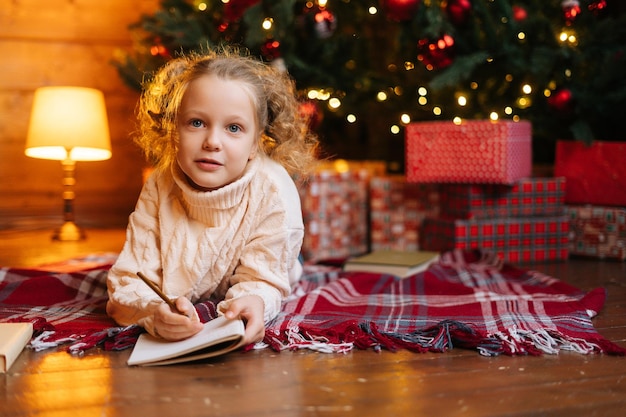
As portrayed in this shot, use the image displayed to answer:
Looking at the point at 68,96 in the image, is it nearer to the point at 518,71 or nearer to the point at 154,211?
the point at 154,211

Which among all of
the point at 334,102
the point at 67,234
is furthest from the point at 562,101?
the point at 67,234

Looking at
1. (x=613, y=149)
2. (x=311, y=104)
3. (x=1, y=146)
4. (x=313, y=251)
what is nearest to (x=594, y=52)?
(x=613, y=149)

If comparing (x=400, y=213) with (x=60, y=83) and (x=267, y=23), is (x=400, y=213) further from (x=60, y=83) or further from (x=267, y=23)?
(x=60, y=83)

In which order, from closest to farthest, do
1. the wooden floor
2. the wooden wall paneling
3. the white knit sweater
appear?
the wooden floor, the white knit sweater, the wooden wall paneling

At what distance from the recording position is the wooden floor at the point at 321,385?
98cm

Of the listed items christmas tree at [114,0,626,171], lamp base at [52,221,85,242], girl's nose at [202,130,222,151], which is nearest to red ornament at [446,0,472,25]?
christmas tree at [114,0,626,171]

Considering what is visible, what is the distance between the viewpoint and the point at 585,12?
88.6 inches

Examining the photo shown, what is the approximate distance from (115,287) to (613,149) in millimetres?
1554

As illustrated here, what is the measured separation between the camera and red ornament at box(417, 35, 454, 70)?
2.16 meters

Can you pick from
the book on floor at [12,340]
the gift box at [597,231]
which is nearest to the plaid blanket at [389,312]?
the book on floor at [12,340]

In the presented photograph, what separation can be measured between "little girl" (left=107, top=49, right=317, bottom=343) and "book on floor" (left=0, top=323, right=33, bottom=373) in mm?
162

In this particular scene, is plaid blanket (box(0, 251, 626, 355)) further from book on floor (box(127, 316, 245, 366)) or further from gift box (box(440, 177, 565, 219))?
gift box (box(440, 177, 565, 219))

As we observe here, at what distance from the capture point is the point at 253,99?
1.37 m

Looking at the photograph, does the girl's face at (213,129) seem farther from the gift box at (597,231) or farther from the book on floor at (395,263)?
the gift box at (597,231)
